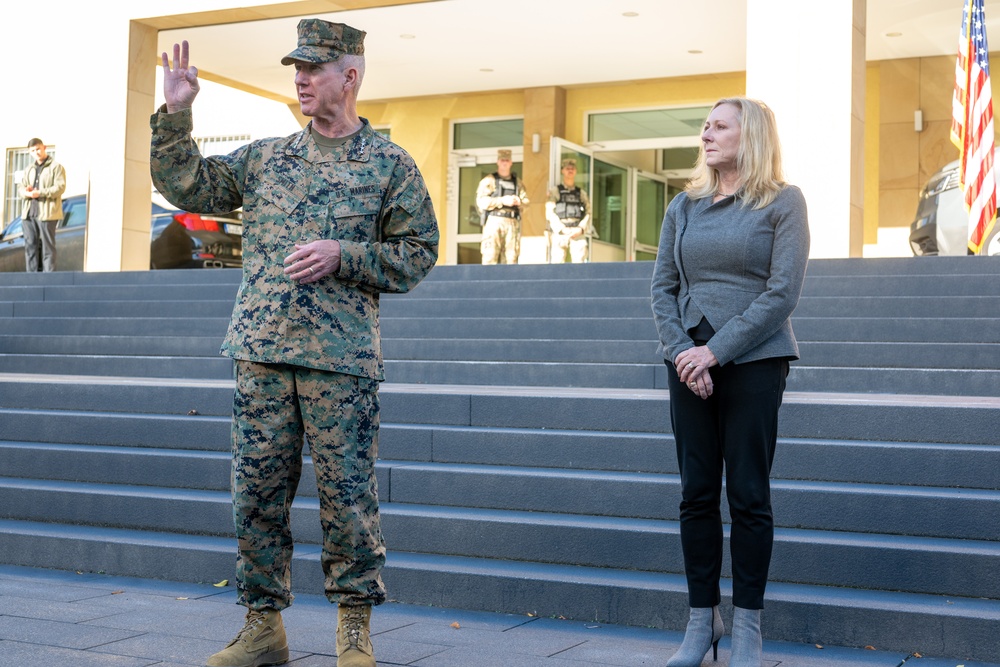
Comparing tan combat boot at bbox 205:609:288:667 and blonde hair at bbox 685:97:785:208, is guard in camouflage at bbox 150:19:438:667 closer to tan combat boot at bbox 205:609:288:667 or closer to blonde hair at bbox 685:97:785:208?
tan combat boot at bbox 205:609:288:667

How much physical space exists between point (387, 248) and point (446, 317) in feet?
18.5

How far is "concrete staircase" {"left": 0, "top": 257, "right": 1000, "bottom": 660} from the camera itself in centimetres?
455

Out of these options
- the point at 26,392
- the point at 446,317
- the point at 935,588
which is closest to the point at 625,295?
the point at 446,317

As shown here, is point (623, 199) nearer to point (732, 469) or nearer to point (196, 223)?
point (196, 223)

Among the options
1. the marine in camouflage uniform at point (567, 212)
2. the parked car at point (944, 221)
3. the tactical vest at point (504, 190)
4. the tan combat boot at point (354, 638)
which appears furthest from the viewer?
the marine in camouflage uniform at point (567, 212)

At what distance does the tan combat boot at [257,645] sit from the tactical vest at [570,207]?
42.9 feet

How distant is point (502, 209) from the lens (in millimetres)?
15750

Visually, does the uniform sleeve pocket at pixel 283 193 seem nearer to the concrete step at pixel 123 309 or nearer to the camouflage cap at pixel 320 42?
the camouflage cap at pixel 320 42

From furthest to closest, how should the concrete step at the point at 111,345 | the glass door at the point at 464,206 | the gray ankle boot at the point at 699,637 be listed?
the glass door at the point at 464,206
the concrete step at the point at 111,345
the gray ankle boot at the point at 699,637

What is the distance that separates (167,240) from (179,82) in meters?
14.2

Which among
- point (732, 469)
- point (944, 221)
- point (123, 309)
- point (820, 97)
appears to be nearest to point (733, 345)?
point (732, 469)

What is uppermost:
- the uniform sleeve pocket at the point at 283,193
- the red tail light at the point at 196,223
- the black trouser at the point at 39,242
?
the red tail light at the point at 196,223

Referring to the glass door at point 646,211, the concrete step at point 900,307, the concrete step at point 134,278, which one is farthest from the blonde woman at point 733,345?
the glass door at point 646,211

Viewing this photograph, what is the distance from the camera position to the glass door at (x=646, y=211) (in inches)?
811
